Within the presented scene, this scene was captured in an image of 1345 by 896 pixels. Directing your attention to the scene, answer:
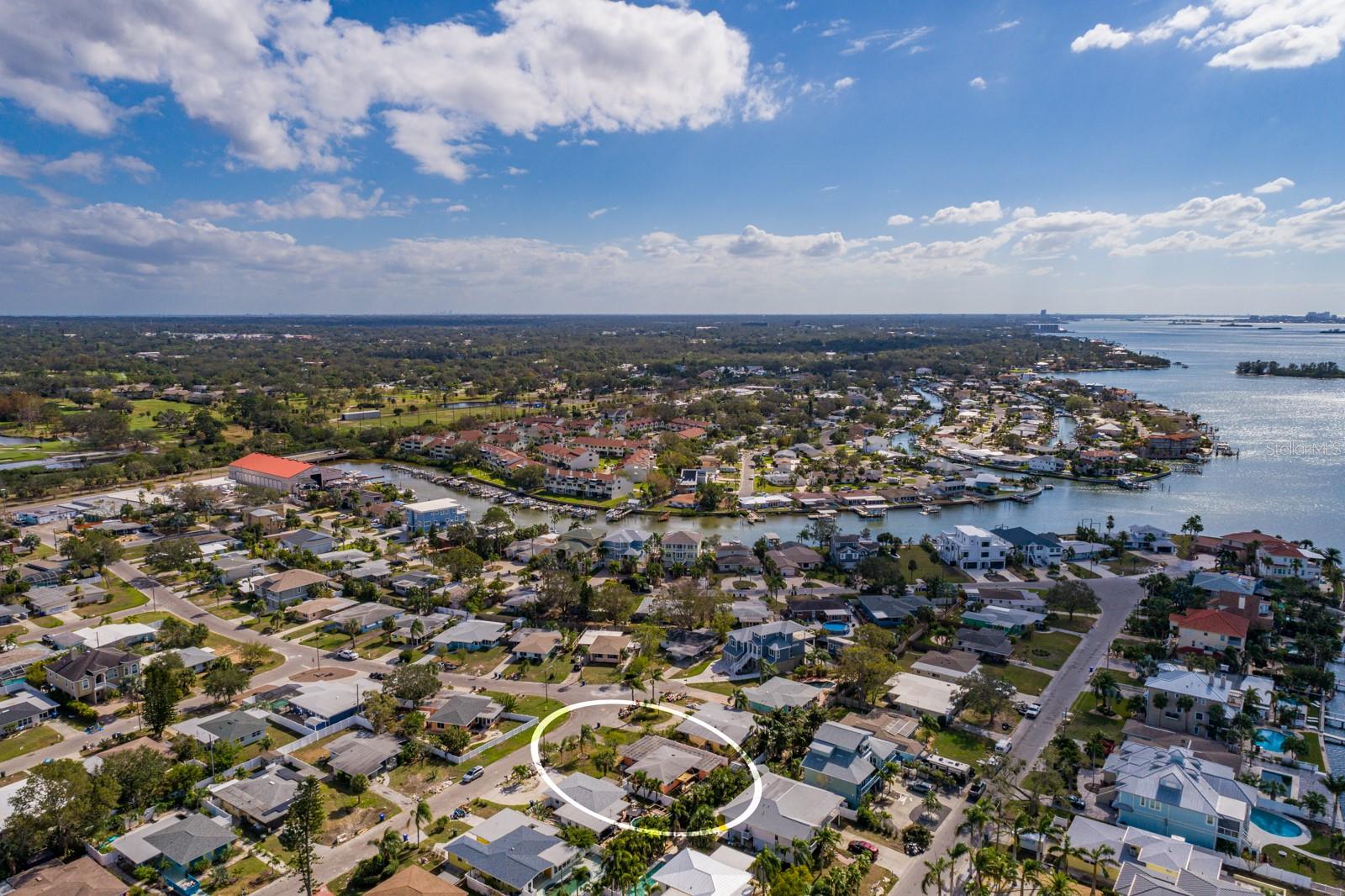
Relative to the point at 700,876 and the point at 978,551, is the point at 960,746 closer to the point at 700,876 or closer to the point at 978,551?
the point at 700,876

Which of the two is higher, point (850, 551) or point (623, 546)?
point (623, 546)

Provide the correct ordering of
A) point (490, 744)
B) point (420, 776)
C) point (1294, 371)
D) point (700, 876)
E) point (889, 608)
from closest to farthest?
Result: point (700, 876) < point (420, 776) < point (490, 744) < point (889, 608) < point (1294, 371)

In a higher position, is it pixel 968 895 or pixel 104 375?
pixel 104 375

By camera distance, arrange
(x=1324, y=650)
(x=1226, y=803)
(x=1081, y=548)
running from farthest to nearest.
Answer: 1. (x=1081, y=548)
2. (x=1324, y=650)
3. (x=1226, y=803)

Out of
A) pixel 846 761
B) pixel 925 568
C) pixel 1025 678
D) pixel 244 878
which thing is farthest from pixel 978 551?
pixel 244 878

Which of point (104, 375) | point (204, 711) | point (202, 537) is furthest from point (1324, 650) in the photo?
point (104, 375)

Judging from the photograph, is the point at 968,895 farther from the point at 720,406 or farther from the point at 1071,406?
the point at 1071,406

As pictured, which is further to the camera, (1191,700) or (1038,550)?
(1038,550)
